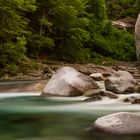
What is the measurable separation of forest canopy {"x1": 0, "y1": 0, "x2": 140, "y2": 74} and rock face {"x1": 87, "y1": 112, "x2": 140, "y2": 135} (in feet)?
48.9

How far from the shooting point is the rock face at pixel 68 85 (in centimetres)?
1491

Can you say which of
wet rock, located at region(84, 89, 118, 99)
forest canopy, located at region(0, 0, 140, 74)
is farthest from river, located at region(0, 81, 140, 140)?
forest canopy, located at region(0, 0, 140, 74)

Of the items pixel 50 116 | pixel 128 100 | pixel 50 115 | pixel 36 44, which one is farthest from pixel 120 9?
pixel 50 116

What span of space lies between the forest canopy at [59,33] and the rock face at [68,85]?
757 centimetres

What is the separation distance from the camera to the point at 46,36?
100 feet

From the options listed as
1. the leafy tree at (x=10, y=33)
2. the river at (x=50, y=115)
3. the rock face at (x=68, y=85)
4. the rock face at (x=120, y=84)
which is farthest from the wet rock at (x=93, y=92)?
the leafy tree at (x=10, y=33)

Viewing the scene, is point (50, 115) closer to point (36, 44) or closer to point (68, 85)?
point (68, 85)

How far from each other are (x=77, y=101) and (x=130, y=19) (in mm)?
31642

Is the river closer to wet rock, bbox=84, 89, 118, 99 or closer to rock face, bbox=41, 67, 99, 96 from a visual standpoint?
wet rock, bbox=84, 89, 118, 99

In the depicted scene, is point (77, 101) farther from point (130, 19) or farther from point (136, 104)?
point (130, 19)

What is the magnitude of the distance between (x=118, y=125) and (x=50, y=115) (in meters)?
3.08

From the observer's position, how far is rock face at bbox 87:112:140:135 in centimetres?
798

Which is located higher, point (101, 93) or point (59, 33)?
point (59, 33)

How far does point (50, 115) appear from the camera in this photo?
1077cm
